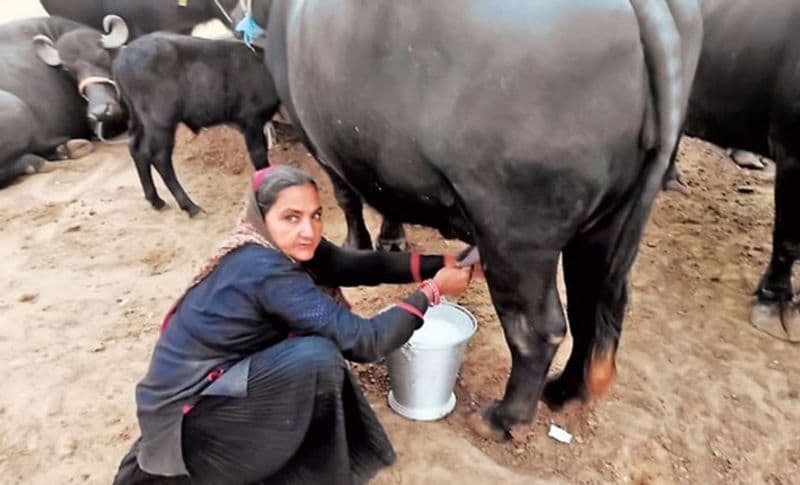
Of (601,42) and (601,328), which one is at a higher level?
(601,42)

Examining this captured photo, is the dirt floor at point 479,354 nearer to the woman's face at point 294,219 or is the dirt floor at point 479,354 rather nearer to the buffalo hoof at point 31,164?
the buffalo hoof at point 31,164

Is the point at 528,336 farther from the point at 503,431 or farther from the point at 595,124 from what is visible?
the point at 595,124

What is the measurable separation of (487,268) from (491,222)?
17 centimetres

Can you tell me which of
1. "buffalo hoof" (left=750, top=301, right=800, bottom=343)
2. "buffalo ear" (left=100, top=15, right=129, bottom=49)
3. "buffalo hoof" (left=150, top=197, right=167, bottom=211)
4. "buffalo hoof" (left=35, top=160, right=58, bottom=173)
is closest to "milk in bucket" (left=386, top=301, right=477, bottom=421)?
"buffalo hoof" (left=750, top=301, right=800, bottom=343)

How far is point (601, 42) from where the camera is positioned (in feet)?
5.39

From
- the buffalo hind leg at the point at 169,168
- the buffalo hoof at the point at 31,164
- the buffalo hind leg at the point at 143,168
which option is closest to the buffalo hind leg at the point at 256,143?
the buffalo hind leg at the point at 169,168

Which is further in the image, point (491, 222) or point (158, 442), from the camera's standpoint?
point (158, 442)

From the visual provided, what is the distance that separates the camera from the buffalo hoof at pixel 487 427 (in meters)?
2.48

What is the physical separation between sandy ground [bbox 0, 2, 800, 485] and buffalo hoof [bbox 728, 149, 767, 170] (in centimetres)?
5

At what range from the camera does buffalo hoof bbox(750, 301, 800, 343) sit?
3.10 meters

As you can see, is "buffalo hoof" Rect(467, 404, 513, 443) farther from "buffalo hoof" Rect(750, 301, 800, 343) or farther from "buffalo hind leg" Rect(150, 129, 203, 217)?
"buffalo hind leg" Rect(150, 129, 203, 217)

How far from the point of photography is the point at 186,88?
4242 mm

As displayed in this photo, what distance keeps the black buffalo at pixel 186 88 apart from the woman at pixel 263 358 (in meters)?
2.43

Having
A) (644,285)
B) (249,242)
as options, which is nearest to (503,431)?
Answer: (249,242)
